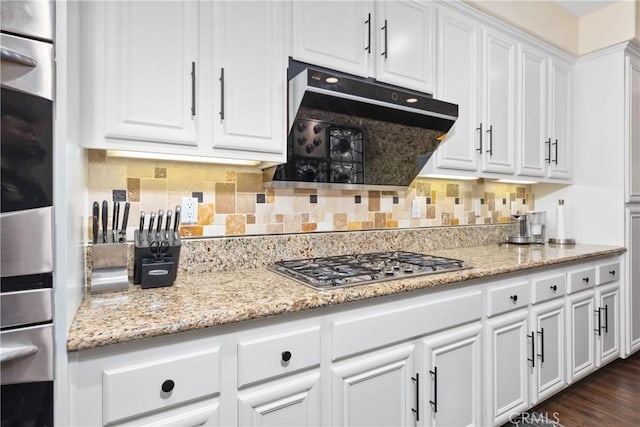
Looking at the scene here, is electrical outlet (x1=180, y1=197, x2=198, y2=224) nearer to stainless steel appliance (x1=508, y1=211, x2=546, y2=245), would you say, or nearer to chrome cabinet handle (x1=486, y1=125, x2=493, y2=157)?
chrome cabinet handle (x1=486, y1=125, x2=493, y2=157)

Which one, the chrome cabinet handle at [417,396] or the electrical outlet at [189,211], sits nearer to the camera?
the chrome cabinet handle at [417,396]

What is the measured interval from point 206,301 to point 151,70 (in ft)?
2.65

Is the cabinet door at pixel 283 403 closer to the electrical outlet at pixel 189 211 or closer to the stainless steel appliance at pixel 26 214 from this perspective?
the stainless steel appliance at pixel 26 214

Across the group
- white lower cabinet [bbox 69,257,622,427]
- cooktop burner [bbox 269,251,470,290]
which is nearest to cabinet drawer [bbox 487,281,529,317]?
white lower cabinet [bbox 69,257,622,427]

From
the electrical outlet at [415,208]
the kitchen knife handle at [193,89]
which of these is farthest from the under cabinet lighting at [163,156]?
the electrical outlet at [415,208]

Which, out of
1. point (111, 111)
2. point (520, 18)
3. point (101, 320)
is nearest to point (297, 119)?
point (111, 111)

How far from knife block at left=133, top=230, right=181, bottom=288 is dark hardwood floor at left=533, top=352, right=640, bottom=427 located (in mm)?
2161

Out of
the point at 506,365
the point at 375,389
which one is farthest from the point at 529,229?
the point at 375,389

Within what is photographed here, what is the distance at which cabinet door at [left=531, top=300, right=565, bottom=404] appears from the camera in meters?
1.90

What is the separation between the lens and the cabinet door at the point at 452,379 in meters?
1.44

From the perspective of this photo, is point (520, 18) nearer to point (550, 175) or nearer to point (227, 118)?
point (550, 175)

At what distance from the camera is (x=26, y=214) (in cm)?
76

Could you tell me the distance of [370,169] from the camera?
1.87 metres

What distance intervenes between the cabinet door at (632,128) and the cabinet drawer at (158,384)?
3.07 m
